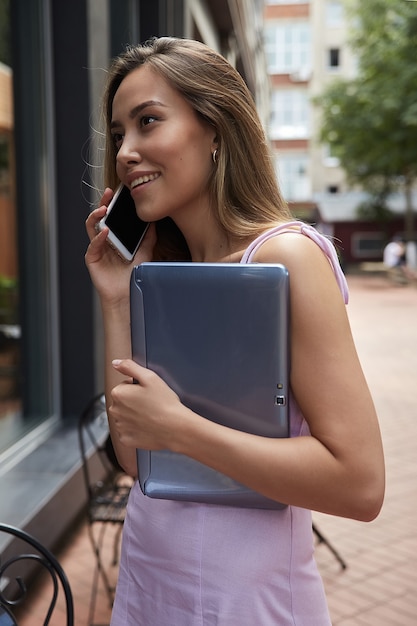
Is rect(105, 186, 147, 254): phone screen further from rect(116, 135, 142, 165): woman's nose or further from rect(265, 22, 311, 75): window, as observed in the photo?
rect(265, 22, 311, 75): window

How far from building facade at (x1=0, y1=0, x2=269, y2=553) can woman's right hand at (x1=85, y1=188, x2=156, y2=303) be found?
3249mm

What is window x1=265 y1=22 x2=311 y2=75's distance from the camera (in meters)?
48.5

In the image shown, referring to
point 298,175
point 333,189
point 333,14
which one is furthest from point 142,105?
point 333,14

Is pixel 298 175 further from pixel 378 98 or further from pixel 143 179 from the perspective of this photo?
pixel 143 179

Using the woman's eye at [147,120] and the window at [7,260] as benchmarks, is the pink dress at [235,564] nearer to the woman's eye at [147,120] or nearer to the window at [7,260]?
the woman's eye at [147,120]

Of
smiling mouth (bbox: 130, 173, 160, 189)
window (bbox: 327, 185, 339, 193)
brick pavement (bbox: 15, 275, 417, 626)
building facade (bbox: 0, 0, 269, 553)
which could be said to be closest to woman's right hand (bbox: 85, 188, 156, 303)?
smiling mouth (bbox: 130, 173, 160, 189)

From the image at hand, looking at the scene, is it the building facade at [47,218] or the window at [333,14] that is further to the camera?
the window at [333,14]

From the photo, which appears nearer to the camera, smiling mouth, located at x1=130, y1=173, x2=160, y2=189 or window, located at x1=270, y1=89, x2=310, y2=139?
smiling mouth, located at x1=130, y1=173, x2=160, y2=189

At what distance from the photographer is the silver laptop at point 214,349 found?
1135 millimetres

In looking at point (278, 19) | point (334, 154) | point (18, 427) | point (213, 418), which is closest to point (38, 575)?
point (18, 427)

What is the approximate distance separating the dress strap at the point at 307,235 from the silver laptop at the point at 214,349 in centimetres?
14

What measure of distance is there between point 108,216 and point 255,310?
1.71ft

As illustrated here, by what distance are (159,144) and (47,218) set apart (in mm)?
4076

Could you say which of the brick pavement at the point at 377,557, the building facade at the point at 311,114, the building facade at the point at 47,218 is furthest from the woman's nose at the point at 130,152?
the building facade at the point at 311,114
